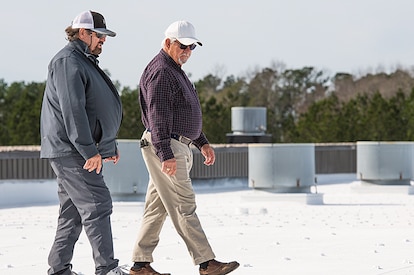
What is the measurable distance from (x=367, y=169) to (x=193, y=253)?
15451 millimetres

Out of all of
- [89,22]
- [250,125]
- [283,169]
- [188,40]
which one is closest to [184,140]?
[188,40]

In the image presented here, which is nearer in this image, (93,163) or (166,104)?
(93,163)

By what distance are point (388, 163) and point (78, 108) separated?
16.4 metres

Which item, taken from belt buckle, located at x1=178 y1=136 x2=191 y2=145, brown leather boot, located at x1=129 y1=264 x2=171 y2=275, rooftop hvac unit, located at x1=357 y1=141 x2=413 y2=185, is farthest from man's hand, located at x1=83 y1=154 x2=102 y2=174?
rooftop hvac unit, located at x1=357 y1=141 x2=413 y2=185

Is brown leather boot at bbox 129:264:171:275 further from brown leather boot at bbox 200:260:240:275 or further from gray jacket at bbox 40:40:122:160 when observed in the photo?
gray jacket at bbox 40:40:122:160

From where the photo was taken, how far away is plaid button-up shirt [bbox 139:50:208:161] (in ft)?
24.2

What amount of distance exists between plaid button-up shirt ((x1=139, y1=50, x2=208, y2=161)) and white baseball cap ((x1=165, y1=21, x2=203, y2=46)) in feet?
0.55

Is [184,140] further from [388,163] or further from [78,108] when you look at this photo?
[388,163]

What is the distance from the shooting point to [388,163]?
22438 millimetres

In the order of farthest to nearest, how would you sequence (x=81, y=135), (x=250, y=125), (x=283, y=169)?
1. (x=250, y=125)
2. (x=283, y=169)
3. (x=81, y=135)

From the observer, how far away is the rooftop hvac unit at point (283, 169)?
63.0 feet

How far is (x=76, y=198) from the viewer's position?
6.90 metres

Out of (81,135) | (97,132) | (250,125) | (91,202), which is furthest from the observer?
(250,125)

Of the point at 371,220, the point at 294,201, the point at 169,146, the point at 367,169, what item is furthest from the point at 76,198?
the point at 367,169
